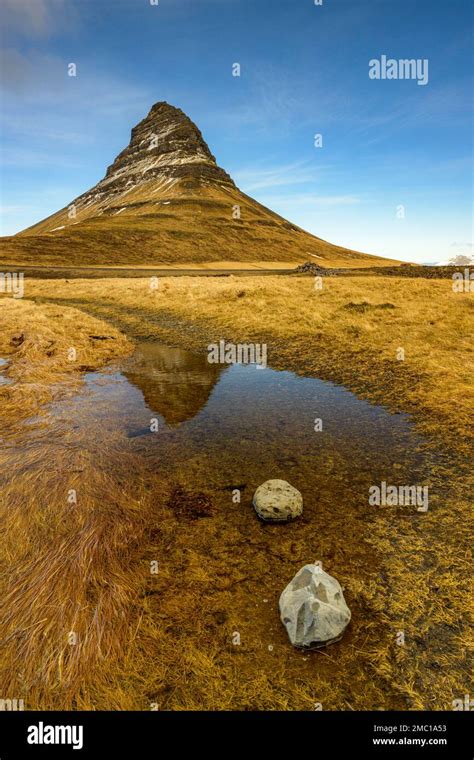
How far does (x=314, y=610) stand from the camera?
4.17 meters

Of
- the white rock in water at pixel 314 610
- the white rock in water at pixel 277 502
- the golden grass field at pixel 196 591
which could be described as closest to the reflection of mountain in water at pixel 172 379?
the golden grass field at pixel 196 591

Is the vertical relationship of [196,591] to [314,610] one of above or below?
below

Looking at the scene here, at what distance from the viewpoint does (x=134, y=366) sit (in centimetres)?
1616

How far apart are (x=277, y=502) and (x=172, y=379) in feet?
29.4

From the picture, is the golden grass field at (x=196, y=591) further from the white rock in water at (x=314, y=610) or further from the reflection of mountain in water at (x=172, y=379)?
the reflection of mountain in water at (x=172, y=379)

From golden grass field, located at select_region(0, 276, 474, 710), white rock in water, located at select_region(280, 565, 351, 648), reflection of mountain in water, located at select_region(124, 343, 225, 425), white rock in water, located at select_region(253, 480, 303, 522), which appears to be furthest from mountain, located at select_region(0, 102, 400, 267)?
white rock in water, located at select_region(280, 565, 351, 648)

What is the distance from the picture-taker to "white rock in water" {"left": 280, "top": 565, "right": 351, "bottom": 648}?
409cm

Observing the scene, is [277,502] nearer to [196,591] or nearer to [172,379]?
[196,591]

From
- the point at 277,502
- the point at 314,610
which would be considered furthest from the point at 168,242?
the point at 314,610

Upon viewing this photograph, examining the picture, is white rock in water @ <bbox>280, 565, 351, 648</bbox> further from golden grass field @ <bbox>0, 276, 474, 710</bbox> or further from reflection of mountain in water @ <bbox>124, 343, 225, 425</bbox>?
reflection of mountain in water @ <bbox>124, 343, 225, 425</bbox>

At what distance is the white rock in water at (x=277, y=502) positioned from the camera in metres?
6.19
